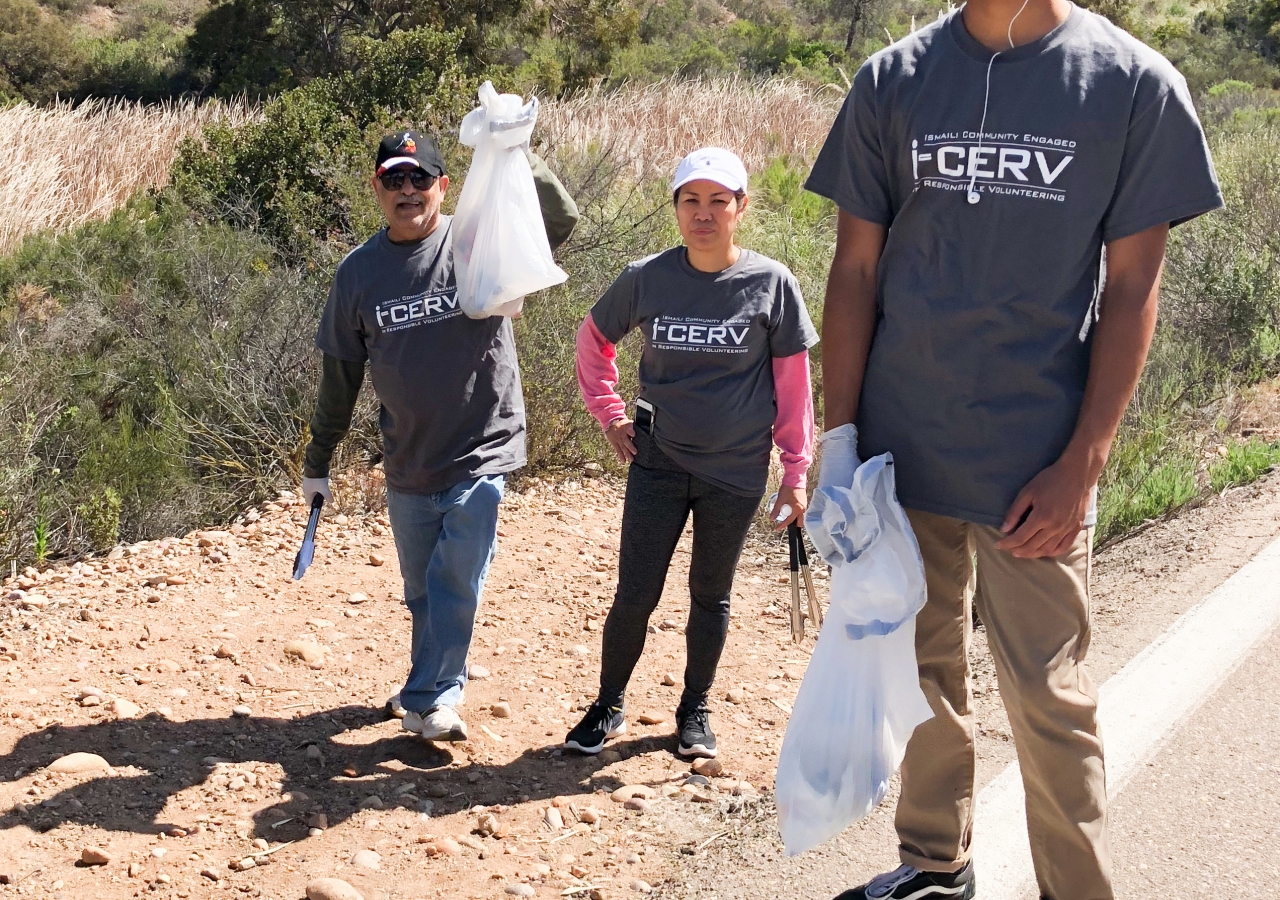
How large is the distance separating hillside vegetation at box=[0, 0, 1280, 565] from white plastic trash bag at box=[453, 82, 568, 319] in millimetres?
2471

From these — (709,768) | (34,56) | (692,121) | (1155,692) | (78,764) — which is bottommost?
(709,768)

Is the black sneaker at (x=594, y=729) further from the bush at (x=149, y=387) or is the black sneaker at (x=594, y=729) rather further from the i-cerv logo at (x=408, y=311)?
the bush at (x=149, y=387)

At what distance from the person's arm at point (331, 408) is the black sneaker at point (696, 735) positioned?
142cm

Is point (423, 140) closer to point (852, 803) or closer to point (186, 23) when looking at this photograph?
point (852, 803)

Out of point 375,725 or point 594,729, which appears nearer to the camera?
point 594,729

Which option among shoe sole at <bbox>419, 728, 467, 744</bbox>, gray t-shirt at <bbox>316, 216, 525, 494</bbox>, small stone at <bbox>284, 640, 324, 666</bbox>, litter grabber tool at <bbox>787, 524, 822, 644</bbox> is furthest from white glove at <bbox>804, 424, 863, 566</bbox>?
small stone at <bbox>284, 640, 324, 666</bbox>

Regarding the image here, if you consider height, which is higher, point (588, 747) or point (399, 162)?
point (399, 162)

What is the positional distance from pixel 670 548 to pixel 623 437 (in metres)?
0.37

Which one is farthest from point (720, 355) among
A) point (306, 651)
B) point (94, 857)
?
point (94, 857)

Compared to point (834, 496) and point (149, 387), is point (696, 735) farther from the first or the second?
point (149, 387)

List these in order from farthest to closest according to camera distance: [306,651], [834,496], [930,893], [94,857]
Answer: [306,651]
[94,857]
[930,893]
[834,496]

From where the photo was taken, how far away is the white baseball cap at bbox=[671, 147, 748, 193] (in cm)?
354

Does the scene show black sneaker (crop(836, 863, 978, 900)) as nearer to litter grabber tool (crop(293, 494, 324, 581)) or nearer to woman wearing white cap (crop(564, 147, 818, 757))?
woman wearing white cap (crop(564, 147, 818, 757))

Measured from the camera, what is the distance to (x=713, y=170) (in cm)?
355
